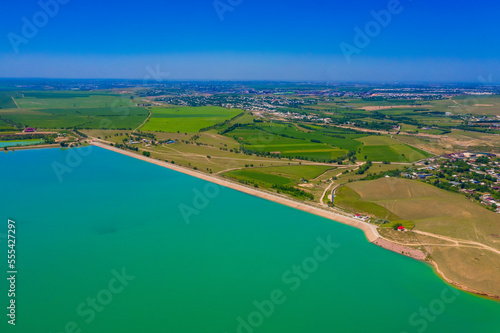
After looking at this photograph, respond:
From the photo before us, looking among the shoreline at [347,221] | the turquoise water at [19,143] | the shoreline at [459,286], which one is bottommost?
the shoreline at [459,286]

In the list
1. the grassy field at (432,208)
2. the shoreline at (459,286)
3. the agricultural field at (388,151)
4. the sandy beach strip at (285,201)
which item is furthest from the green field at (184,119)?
the shoreline at (459,286)

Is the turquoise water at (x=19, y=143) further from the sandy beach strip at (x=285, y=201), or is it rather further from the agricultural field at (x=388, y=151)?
the agricultural field at (x=388, y=151)

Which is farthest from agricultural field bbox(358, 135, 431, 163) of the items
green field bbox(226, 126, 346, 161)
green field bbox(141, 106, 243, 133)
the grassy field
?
green field bbox(141, 106, 243, 133)

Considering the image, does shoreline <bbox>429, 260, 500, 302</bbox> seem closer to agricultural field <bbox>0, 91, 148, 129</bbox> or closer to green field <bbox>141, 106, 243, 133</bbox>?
green field <bbox>141, 106, 243, 133</bbox>

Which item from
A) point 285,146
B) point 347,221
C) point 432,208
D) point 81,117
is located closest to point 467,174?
point 432,208

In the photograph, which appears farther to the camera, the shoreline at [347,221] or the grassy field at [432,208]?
the grassy field at [432,208]

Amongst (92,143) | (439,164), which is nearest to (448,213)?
(439,164)

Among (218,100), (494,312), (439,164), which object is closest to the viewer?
(494,312)

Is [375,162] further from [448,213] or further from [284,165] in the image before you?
[448,213]
